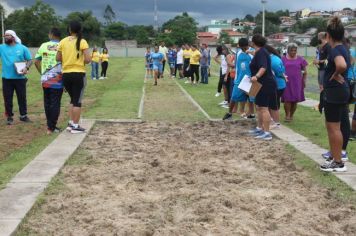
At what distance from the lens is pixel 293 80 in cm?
1122

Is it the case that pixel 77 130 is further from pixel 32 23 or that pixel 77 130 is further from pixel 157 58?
pixel 32 23

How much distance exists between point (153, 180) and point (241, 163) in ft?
5.02

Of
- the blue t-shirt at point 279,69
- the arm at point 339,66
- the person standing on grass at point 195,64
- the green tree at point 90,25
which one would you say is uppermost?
the green tree at point 90,25

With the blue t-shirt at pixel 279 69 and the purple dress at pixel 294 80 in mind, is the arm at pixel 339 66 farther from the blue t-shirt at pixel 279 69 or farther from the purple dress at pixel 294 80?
the purple dress at pixel 294 80

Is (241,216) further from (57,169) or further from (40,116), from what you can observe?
(40,116)

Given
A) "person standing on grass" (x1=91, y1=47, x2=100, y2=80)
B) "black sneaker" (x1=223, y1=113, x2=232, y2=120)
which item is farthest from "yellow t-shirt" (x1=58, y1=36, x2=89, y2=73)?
"person standing on grass" (x1=91, y1=47, x2=100, y2=80)

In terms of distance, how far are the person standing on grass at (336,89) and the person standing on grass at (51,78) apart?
16.5ft

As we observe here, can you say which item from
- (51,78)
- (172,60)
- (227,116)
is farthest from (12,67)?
(172,60)

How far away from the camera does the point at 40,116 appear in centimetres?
1256

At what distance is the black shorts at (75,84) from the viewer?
914 centimetres

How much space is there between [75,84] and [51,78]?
64cm

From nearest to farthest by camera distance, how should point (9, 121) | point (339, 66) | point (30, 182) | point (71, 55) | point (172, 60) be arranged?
point (30, 182) → point (339, 66) → point (71, 55) → point (9, 121) → point (172, 60)

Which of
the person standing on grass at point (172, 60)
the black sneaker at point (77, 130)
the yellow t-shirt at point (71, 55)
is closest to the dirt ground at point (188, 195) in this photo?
the black sneaker at point (77, 130)

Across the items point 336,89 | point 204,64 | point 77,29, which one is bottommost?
point 204,64
